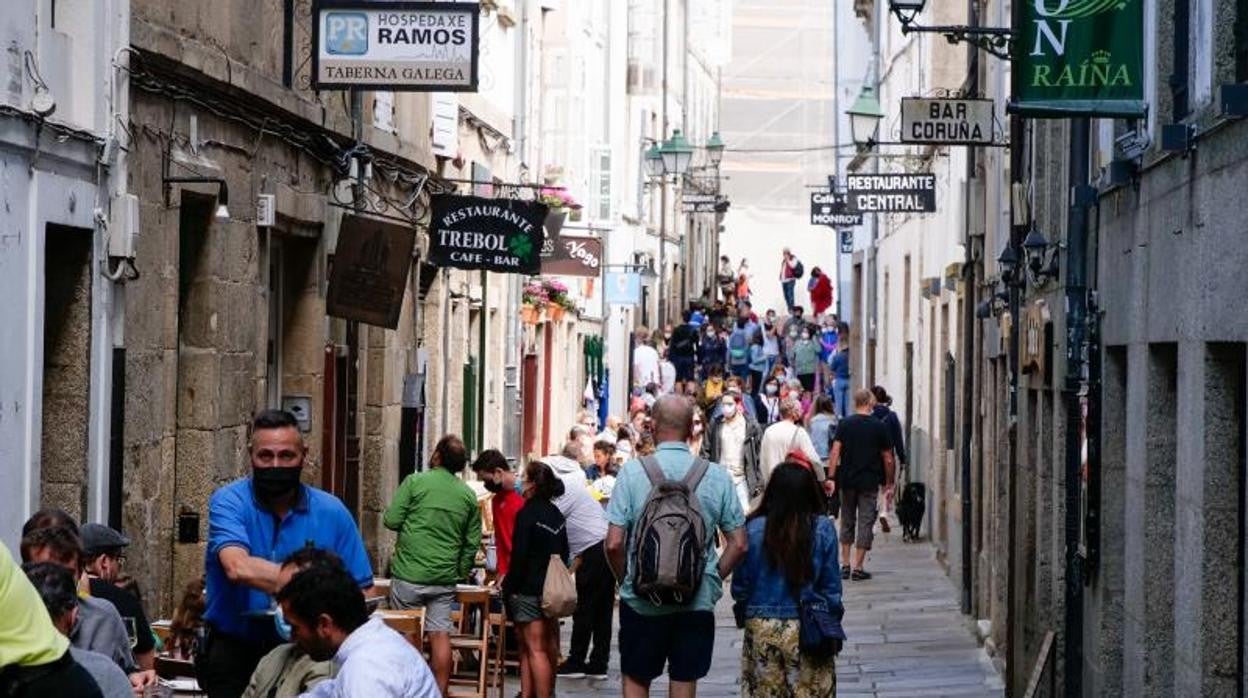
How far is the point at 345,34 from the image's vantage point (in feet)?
57.4

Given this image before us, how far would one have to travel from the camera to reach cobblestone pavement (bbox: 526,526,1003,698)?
18.5m

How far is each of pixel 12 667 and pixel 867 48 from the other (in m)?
42.1

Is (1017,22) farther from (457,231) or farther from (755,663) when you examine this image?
(457,231)

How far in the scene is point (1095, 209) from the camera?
14.3 meters

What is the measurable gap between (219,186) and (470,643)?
3.09 metres

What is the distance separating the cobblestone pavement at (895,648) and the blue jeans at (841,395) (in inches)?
663

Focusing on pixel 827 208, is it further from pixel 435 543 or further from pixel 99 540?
pixel 99 540

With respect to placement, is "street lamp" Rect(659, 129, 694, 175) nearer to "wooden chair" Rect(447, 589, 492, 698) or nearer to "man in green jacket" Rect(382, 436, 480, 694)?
"wooden chair" Rect(447, 589, 492, 698)

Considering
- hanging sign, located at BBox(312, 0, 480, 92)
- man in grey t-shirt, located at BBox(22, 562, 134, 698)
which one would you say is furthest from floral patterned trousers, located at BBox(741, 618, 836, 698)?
hanging sign, located at BBox(312, 0, 480, 92)

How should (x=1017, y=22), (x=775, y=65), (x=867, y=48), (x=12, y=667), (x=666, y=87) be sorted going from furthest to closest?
(x=775, y=65)
(x=666, y=87)
(x=867, y=48)
(x=1017, y=22)
(x=12, y=667)

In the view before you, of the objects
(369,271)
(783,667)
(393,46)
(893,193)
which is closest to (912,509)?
Result: (893,193)

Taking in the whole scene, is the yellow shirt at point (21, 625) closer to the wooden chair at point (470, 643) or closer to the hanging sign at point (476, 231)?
the wooden chair at point (470, 643)

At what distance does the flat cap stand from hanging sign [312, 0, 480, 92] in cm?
707

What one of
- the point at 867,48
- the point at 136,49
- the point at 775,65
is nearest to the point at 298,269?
the point at 136,49
